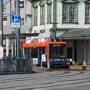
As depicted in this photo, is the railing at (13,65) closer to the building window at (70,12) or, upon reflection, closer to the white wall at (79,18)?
the white wall at (79,18)

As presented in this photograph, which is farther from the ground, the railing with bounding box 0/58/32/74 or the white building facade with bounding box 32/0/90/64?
the white building facade with bounding box 32/0/90/64

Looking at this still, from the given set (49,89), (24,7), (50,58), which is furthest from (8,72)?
(24,7)

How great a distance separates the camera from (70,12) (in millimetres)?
57250

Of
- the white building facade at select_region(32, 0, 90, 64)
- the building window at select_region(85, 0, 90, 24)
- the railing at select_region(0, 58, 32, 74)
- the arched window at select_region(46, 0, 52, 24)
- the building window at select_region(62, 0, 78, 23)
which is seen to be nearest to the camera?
the railing at select_region(0, 58, 32, 74)

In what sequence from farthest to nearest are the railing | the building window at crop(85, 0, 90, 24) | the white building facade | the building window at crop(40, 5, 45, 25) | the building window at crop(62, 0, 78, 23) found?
1. the building window at crop(40, 5, 45, 25)
2. the building window at crop(85, 0, 90, 24)
3. the building window at crop(62, 0, 78, 23)
4. the white building facade
5. the railing

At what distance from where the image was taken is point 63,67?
44125 mm

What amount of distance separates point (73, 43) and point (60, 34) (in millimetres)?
2285

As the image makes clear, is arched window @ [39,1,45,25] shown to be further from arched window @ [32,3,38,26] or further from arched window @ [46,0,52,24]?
arched window @ [32,3,38,26]

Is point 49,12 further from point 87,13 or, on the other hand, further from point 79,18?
point 87,13

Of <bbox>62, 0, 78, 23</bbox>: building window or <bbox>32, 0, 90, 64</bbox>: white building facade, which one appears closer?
<bbox>32, 0, 90, 64</bbox>: white building facade

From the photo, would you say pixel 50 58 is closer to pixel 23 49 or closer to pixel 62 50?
pixel 62 50

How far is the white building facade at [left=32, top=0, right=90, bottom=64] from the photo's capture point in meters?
56.3

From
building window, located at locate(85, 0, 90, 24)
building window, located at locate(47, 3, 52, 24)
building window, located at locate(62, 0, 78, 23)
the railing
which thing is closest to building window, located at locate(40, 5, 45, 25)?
building window, located at locate(47, 3, 52, 24)

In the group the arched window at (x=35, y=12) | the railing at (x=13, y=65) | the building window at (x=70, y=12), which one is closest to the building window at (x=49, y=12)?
the building window at (x=70, y=12)
